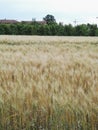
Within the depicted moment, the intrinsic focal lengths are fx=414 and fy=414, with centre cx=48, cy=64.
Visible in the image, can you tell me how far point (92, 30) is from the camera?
59.9 metres

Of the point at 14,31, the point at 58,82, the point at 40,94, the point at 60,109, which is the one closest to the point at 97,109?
the point at 60,109

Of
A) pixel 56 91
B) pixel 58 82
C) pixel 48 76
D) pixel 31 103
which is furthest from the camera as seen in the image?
pixel 48 76

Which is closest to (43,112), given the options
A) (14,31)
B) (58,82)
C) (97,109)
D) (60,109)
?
(60,109)

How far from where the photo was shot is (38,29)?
189 feet

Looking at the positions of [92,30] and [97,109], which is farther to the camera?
[92,30]

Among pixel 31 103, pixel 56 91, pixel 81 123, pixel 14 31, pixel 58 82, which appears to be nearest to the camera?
pixel 81 123

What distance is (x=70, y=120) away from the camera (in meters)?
3.21

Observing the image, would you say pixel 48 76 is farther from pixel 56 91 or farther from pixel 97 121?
pixel 97 121

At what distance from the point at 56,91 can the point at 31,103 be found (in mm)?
365

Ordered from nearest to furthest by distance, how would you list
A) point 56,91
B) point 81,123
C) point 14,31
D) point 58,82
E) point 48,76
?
point 81,123 < point 56,91 < point 58,82 < point 48,76 < point 14,31

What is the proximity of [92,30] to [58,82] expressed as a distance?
56401 mm

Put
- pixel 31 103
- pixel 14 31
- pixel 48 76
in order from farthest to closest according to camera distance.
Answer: pixel 14 31
pixel 48 76
pixel 31 103

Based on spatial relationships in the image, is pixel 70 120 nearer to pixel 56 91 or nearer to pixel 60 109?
pixel 60 109

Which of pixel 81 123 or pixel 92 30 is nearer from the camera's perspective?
pixel 81 123
